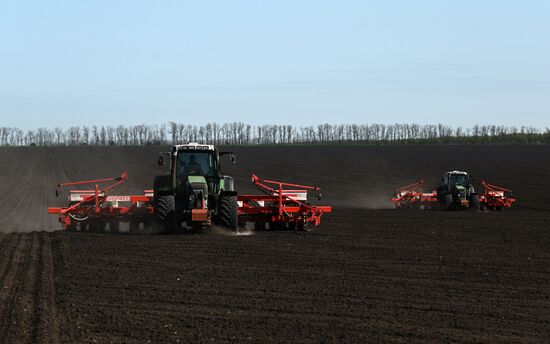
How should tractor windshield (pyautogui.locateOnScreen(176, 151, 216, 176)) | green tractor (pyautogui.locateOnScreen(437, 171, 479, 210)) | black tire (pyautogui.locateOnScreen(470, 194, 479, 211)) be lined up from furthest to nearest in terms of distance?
green tractor (pyautogui.locateOnScreen(437, 171, 479, 210)) < black tire (pyautogui.locateOnScreen(470, 194, 479, 211)) < tractor windshield (pyautogui.locateOnScreen(176, 151, 216, 176))

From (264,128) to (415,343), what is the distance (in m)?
121

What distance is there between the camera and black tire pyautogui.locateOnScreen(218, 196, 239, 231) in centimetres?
2081

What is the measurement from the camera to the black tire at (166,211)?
20.9 meters

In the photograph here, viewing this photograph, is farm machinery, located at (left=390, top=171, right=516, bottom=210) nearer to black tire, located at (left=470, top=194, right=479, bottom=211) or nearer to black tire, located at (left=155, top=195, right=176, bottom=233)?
black tire, located at (left=470, top=194, right=479, bottom=211)

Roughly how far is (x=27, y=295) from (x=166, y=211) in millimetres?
9462

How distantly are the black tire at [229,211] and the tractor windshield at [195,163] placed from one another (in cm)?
124

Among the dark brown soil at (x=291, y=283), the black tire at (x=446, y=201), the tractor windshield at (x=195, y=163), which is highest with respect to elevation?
the tractor windshield at (x=195, y=163)

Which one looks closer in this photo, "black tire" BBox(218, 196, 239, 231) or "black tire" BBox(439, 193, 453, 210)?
"black tire" BBox(218, 196, 239, 231)

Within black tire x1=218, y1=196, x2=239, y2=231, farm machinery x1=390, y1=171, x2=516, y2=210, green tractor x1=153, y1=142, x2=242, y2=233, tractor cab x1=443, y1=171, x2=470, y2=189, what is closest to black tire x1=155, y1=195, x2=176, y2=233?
green tractor x1=153, y1=142, x2=242, y2=233

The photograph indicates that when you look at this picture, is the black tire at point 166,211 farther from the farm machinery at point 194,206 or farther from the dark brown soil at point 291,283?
the dark brown soil at point 291,283

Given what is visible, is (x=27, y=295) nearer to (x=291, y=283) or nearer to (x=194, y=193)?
(x=291, y=283)

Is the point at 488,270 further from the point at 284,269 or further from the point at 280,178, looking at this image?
the point at 280,178

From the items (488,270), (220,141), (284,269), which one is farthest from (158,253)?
(220,141)

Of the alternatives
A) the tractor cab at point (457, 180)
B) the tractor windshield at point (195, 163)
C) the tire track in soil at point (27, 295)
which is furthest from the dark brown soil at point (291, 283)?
the tractor cab at point (457, 180)
